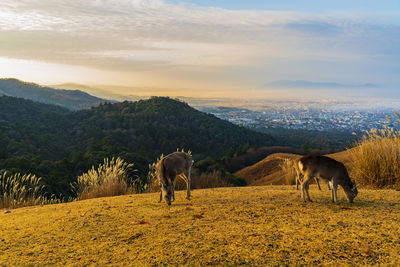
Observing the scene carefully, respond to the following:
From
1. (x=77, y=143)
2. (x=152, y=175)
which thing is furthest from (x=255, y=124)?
(x=152, y=175)

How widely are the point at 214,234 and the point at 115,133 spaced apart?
71241 mm

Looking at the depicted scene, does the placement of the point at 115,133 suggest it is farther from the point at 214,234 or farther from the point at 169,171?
the point at 214,234

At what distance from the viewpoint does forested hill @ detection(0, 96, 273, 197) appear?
158 ft

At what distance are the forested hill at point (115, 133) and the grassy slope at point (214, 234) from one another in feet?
104

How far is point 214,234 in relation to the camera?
4305 millimetres

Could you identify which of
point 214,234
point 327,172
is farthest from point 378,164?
point 214,234

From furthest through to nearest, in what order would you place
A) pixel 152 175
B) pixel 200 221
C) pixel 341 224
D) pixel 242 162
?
pixel 242 162 → pixel 152 175 → pixel 200 221 → pixel 341 224

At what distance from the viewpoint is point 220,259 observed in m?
3.52

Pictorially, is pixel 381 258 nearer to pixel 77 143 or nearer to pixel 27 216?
pixel 27 216

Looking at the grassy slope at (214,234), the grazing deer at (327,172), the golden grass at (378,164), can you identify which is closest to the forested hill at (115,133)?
the golden grass at (378,164)

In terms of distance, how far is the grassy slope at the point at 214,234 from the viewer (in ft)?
Answer: 11.9

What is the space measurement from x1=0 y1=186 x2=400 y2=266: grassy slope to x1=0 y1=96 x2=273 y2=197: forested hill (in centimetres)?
3156

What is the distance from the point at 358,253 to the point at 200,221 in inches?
97.8

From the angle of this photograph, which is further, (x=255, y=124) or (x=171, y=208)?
(x=255, y=124)
